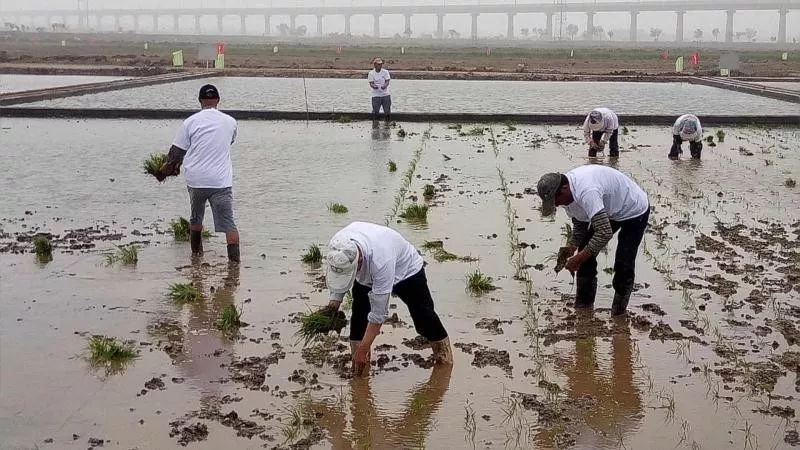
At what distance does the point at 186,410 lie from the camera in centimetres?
508

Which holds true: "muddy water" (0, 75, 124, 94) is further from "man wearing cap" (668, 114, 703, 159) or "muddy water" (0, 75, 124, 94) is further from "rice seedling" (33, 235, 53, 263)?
"rice seedling" (33, 235, 53, 263)

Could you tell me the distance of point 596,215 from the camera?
6.17 metres

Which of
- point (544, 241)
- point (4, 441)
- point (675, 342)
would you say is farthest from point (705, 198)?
point (4, 441)

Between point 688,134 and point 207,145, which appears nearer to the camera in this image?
point 207,145

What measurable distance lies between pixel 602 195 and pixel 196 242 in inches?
148

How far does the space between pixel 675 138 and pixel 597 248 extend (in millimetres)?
9289

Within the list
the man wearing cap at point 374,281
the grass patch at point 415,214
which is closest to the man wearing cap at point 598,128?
the grass patch at point 415,214

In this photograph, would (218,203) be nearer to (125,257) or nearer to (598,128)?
(125,257)

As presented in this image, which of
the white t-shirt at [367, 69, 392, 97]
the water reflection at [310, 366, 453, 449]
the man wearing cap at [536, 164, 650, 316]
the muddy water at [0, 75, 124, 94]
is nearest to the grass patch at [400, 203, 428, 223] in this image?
the man wearing cap at [536, 164, 650, 316]

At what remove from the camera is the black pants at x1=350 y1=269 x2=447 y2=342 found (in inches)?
215

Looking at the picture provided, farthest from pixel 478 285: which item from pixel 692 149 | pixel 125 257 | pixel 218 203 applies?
pixel 692 149

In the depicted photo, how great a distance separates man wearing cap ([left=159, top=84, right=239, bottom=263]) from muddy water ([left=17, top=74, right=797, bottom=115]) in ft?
48.9

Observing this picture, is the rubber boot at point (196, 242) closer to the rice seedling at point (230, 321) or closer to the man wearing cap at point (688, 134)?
the rice seedling at point (230, 321)

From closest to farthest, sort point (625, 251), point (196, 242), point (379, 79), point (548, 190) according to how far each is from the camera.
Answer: point (548, 190) → point (625, 251) → point (196, 242) → point (379, 79)
